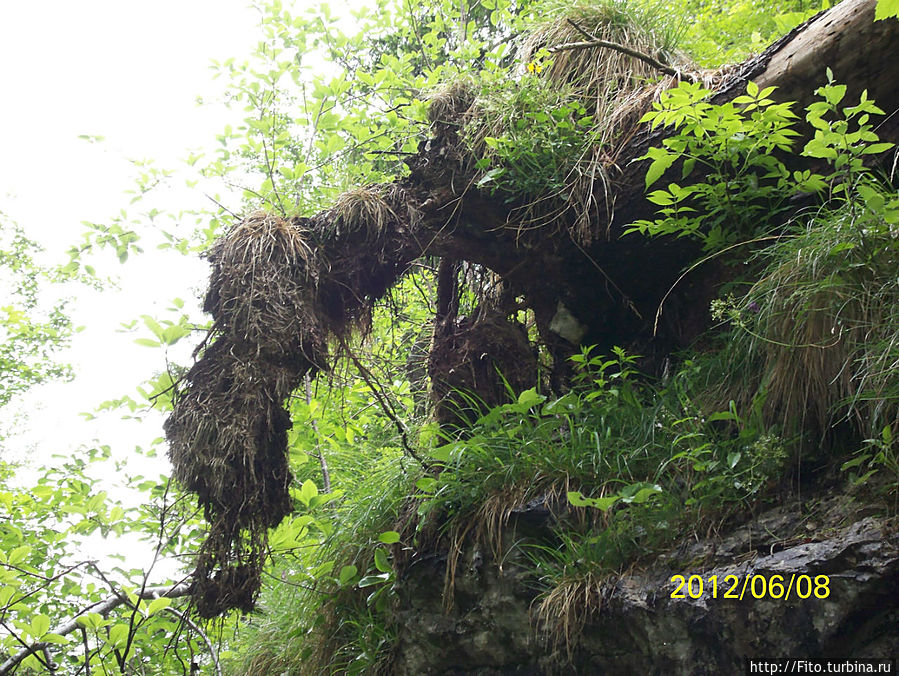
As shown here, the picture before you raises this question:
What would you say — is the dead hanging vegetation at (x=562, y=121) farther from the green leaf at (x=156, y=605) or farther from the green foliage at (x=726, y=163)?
the green leaf at (x=156, y=605)

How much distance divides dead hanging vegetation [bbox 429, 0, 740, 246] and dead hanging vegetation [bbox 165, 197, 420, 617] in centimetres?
55

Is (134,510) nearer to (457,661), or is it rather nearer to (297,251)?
(297,251)

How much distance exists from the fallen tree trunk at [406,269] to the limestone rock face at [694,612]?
2.74ft

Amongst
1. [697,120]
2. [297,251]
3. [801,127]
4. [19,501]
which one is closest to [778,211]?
[801,127]

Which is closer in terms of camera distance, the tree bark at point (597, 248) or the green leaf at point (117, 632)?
the green leaf at point (117, 632)

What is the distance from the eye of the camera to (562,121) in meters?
2.84

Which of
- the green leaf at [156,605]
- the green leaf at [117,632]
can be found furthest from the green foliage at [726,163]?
the green leaf at [117,632]

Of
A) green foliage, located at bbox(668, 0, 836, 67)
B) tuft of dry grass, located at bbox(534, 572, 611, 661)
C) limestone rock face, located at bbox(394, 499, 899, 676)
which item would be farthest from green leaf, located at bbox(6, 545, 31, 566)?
green foliage, located at bbox(668, 0, 836, 67)

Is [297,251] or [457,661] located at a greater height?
[297,251]

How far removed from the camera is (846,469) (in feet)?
6.16

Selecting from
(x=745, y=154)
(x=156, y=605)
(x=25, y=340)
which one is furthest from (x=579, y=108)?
(x=25, y=340)

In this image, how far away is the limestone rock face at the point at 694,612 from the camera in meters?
1.62

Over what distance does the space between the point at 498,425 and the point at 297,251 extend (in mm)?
1281

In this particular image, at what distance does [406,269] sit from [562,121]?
1.06 meters
